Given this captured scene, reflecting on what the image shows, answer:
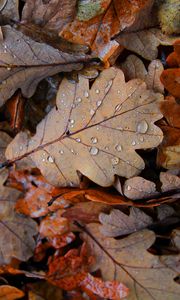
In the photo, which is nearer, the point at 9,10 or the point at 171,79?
the point at 171,79

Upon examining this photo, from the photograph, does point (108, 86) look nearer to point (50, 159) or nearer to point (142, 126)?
point (142, 126)

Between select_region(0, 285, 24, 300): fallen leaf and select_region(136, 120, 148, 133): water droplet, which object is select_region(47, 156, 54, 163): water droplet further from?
select_region(0, 285, 24, 300): fallen leaf

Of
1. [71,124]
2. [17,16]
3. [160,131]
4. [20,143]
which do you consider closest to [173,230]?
[160,131]

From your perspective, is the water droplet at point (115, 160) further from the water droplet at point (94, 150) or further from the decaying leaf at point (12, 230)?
the decaying leaf at point (12, 230)

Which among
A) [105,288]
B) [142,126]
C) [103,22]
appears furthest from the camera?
[105,288]

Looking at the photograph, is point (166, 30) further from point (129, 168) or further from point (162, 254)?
point (162, 254)

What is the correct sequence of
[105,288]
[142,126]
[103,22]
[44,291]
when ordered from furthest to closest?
[44,291] < [105,288] < [103,22] < [142,126]

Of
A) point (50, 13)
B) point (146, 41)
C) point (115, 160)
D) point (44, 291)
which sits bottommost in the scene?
point (44, 291)

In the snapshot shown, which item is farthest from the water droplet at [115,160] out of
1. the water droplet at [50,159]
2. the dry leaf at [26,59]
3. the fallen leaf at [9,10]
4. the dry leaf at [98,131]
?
the fallen leaf at [9,10]

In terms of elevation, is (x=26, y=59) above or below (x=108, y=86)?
above

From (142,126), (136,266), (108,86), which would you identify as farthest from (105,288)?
(108,86)
